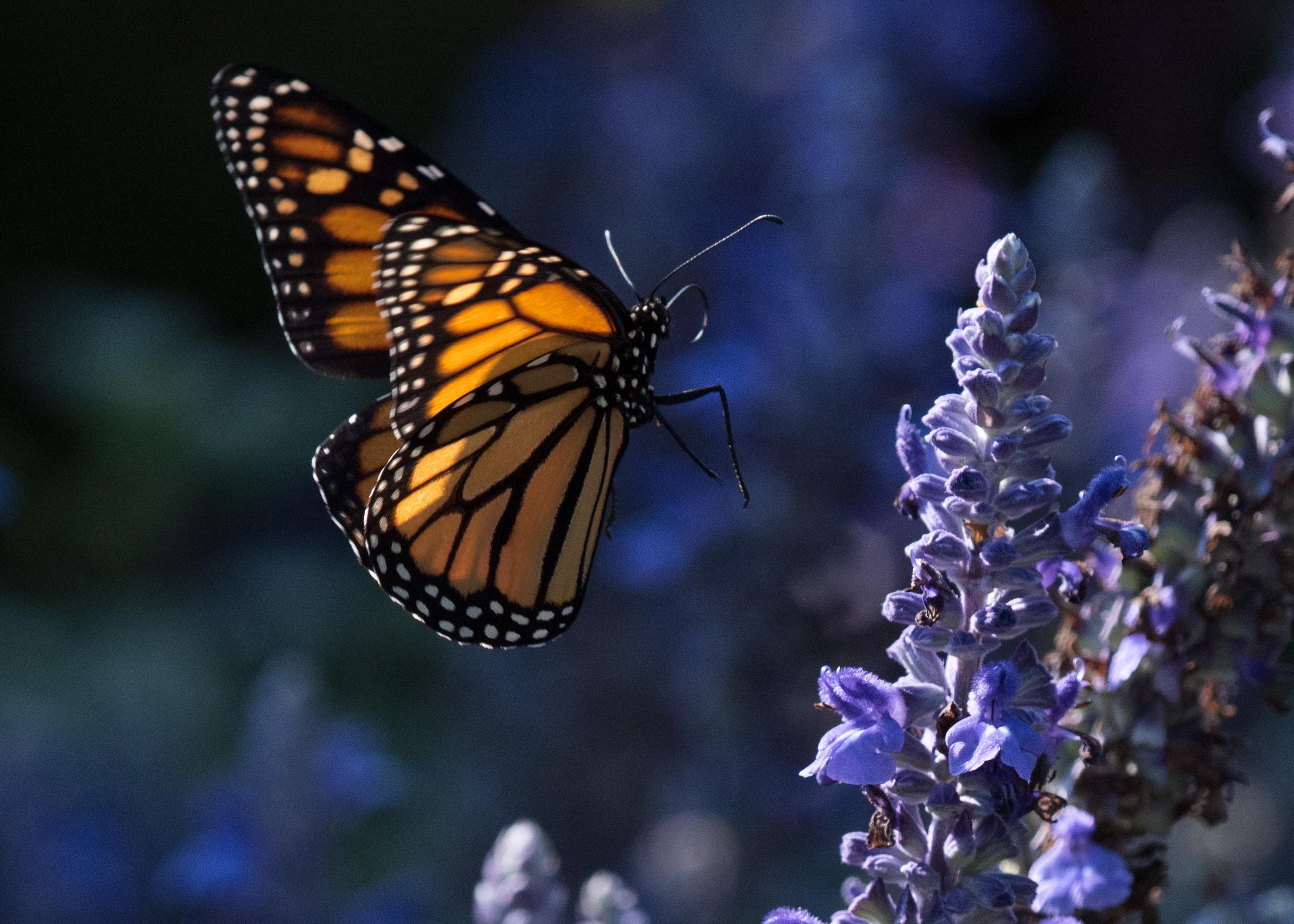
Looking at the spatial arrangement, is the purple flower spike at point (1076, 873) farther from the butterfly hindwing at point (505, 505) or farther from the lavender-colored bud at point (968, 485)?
the butterfly hindwing at point (505, 505)

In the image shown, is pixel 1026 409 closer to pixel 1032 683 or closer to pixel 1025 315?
pixel 1025 315

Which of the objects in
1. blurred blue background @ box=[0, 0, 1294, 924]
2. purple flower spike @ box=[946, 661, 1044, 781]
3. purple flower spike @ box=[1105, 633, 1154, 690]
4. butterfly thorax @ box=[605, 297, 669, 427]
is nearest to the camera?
purple flower spike @ box=[946, 661, 1044, 781]

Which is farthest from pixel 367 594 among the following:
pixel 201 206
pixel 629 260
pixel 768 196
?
pixel 201 206

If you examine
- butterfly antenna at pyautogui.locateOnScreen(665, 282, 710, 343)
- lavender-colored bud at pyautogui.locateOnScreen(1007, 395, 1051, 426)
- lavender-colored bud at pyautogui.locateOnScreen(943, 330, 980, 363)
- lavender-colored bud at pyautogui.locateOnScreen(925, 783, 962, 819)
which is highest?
butterfly antenna at pyautogui.locateOnScreen(665, 282, 710, 343)

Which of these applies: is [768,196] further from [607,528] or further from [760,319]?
[607,528]

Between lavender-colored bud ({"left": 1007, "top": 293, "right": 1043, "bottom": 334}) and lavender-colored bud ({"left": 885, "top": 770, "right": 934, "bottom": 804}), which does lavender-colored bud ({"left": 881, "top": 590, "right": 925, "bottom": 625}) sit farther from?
lavender-colored bud ({"left": 1007, "top": 293, "right": 1043, "bottom": 334})

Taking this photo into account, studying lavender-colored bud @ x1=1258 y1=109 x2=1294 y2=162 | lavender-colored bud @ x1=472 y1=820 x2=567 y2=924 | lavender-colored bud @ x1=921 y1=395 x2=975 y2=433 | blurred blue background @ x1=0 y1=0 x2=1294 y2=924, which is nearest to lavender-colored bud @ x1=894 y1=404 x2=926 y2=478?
lavender-colored bud @ x1=921 y1=395 x2=975 y2=433

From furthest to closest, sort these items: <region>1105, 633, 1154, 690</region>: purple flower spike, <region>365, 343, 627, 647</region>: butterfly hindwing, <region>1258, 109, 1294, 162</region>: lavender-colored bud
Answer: <region>365, 343, 627, 647</region>: butterfly hindwing, <region>1258, 109, 1294, 162</region>: lavender-colored bud, <region>1105, 633, 1154, 690</region>: purple flower spike
